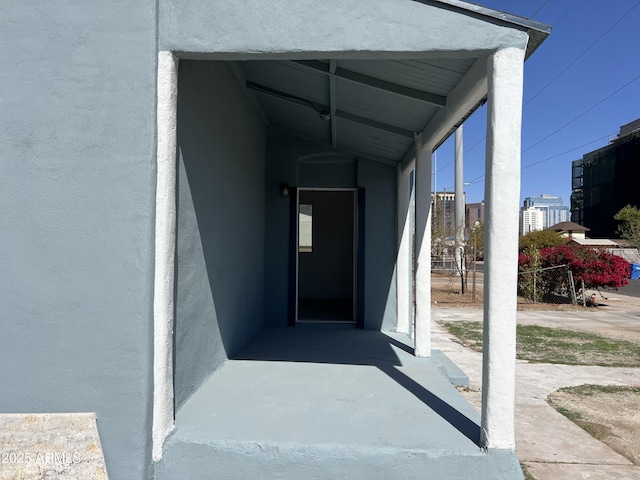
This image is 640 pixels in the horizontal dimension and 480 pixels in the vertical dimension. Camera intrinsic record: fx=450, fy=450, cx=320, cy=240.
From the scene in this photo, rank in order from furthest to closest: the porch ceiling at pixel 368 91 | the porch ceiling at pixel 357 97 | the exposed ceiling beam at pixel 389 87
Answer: the exposed ceiling beam at pixel 389 87 → the porch ceiling at pixel 357 97 → the porch ceiling at pixel 368 91

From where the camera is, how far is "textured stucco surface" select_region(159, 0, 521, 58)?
291cm

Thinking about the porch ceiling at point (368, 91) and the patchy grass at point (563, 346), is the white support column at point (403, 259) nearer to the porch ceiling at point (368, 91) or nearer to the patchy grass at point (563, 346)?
the porch ceiling at point (368, 91)

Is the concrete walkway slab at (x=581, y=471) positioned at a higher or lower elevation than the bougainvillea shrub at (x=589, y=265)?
lower

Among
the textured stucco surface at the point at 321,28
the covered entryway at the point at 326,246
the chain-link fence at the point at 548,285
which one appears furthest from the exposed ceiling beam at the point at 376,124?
the chain-link fence at the point at 548,285

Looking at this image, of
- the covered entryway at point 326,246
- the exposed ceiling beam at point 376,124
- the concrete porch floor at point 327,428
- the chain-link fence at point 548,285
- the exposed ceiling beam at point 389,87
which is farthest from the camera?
the chain-link fence at point 548,285

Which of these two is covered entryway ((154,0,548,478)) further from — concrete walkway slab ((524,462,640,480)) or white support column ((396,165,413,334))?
concrete walkway slab ((524,462,640,480))

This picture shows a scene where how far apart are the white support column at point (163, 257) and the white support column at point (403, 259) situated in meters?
4.44

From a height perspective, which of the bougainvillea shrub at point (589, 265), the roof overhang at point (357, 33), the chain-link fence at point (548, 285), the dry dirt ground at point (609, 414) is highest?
the roof overhang at point (357, 33)

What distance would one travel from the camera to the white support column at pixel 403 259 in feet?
22.5

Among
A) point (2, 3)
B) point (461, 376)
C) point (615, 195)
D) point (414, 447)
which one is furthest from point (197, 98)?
point (615, 195)

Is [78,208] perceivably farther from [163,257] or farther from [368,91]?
[368,91]

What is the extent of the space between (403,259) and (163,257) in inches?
182

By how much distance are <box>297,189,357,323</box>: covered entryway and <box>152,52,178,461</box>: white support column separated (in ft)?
25.3

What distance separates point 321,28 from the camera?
296cm
